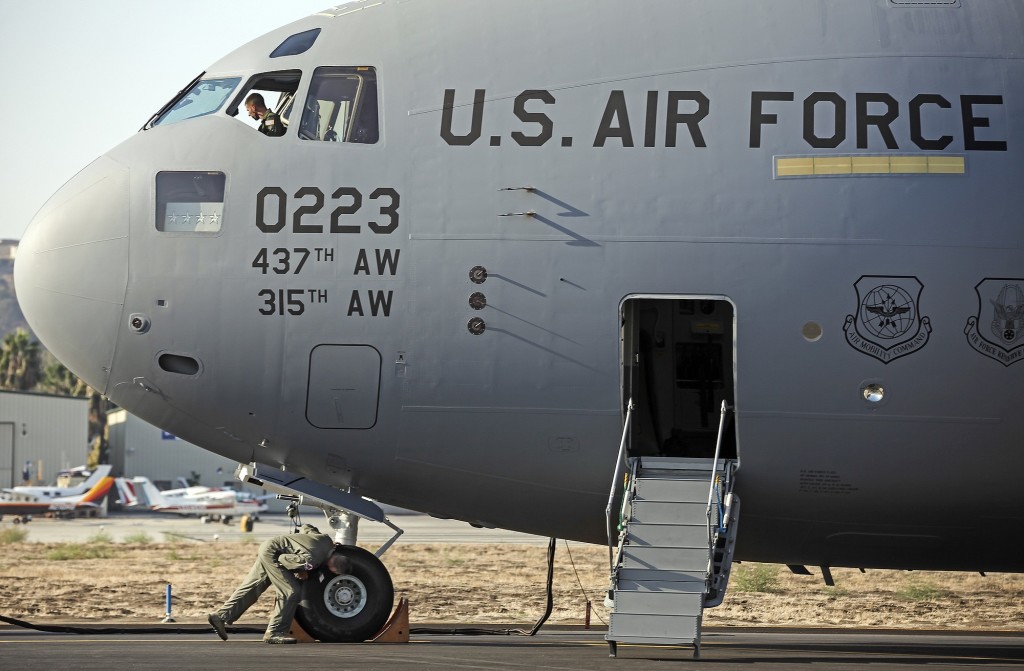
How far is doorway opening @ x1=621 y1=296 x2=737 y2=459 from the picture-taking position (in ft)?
41.7

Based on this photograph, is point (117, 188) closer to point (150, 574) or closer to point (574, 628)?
point (574, 628)

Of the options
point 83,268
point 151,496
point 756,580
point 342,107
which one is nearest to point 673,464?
point 342,107

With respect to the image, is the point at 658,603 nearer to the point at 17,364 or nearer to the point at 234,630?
the point at 234,630

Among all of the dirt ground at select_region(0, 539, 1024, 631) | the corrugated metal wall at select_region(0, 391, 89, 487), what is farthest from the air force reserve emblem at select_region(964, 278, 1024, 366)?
the corrugated metal wall at select_region(0, 391, 89, 487)

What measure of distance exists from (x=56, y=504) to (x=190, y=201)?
56.7 meters

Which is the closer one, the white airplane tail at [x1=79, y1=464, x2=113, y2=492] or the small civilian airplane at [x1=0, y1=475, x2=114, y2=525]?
the small civilian airplane at [x1=0, y1=475, x2=114, y2=525]

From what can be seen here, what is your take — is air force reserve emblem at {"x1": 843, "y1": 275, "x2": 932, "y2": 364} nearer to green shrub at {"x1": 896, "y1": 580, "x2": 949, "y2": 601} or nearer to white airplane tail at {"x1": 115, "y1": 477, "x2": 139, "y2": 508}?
green shrub at {"x1": 896, "y1": 580, "x2": 949, "y2": 601}

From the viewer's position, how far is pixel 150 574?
28953 mm

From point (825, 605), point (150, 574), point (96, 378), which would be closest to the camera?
point (96, 378)

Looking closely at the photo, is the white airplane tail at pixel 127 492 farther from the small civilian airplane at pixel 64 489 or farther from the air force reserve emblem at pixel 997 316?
the air force reserve emblem at pixel 997 316

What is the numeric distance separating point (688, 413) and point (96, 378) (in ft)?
20.2

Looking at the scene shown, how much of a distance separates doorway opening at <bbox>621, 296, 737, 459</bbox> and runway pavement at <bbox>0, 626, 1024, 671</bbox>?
2.18 meters

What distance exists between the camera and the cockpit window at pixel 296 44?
41.8ft

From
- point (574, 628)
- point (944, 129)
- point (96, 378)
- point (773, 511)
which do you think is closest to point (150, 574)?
point (574, 628)
